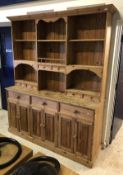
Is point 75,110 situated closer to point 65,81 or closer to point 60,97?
point 60,97

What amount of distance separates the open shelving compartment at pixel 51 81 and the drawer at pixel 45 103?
256 millimetres

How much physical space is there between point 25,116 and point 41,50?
1139 mm

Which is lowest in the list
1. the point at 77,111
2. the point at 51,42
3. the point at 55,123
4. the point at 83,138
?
the point at 83,138

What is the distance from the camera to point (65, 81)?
8.02 ft

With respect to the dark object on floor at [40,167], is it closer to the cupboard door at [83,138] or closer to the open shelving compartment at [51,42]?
the cupboard door at [83,138]

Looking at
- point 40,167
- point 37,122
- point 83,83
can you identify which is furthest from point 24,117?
point 40,167

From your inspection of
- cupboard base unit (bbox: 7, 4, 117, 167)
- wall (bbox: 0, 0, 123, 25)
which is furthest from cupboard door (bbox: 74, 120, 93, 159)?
wall (bbox: 0, 0, 123, 25)

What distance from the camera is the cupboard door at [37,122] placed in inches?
101

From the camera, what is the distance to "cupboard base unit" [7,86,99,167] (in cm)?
218

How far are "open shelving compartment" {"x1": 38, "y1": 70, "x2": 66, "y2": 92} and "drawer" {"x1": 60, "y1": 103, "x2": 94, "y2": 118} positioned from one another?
0.44 meters

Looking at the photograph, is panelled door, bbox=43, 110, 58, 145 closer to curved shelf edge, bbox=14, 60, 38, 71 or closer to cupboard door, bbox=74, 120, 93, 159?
cupboard door, bbox=74, 120, 93, 159

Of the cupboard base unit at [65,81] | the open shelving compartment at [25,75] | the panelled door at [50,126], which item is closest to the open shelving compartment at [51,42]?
the cupboard base unit at [65,81]

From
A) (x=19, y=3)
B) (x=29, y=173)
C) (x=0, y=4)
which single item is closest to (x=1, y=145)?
(x=29, y=173)

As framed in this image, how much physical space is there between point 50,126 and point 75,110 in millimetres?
546
